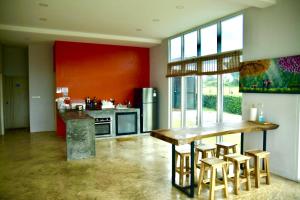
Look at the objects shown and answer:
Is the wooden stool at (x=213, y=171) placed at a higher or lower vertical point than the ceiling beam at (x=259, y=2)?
lower

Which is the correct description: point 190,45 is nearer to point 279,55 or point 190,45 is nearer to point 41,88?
point 279,55

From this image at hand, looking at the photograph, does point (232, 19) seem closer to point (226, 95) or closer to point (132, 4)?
point (226, 95)

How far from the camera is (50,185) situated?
3.98m

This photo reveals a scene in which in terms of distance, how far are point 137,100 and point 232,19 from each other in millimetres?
4163

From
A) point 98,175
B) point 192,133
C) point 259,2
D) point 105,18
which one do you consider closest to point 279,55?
point 259,2

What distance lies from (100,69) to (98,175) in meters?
4.44

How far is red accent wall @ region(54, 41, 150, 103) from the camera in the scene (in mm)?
7508

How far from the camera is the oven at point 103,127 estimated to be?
7.36m

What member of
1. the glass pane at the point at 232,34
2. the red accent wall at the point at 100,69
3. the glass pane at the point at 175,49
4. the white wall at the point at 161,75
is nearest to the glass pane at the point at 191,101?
the glass pane at the point at 175,49

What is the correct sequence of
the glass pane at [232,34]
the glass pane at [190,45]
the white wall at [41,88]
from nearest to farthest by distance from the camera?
1. the glass pane at [232,34]
2. the glass pane at [190,45]
3. the white wall at [41,88]

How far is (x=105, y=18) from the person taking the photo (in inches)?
215

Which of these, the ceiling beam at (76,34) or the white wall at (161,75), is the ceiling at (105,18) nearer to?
the ceiling beam at (76,34)

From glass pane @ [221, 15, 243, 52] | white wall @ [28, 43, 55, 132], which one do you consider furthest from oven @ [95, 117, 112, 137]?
glass pane @ [221, 15, 243, 52]

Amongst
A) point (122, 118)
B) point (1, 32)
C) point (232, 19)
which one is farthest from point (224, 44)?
point (1, 32)
